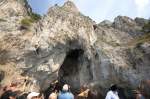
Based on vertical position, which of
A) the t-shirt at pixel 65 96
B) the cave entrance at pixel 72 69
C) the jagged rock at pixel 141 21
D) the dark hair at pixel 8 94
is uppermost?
the jagged rock at pixel 141 21

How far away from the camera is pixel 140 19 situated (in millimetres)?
41062

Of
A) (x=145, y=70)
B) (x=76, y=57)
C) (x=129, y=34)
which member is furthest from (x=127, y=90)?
(x=129, y=34)

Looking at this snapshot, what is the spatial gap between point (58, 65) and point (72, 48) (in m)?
2.08

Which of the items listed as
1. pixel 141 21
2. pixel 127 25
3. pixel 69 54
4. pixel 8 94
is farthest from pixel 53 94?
pixel 141 21

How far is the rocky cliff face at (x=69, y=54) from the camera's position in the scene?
91.9 ft

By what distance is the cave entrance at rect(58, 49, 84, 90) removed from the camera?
99.6ft

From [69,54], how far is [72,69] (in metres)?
1.45

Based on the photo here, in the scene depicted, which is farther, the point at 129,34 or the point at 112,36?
the point at 129,34

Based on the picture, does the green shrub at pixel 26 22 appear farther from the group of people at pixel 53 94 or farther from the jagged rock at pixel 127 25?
the jagged rock at pixel 127 25

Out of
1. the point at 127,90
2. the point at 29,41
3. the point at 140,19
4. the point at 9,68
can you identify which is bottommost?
the point at 127,90

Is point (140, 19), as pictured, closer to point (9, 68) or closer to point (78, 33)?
point (78, 33)

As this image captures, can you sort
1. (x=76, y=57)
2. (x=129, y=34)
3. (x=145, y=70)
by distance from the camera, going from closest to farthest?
(x=145, y=70), (x=76, y=57), (x=129, y=34)

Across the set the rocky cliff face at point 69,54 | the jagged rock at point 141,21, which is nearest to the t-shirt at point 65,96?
the rocky cliff face at point 69,54

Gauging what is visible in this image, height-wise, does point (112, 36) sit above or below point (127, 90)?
above
